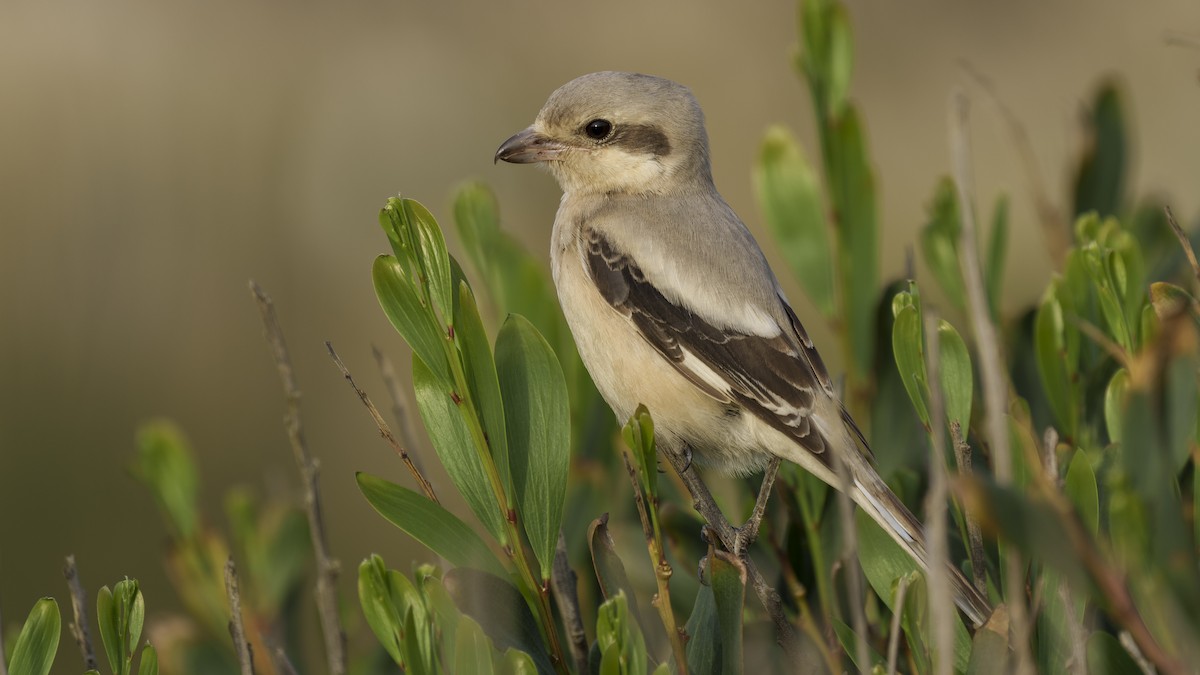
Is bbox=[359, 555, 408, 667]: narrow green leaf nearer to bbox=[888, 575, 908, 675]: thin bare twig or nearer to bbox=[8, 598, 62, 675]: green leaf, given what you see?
bbox=[8, 598, 62, 675]: green leaf

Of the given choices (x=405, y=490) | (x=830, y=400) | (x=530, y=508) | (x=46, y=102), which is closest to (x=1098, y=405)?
(x=830, y=400)

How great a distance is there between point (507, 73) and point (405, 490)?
5.73 m

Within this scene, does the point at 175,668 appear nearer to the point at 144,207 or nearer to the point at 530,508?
the point at 530,508

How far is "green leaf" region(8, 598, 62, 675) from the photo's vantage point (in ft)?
4.75

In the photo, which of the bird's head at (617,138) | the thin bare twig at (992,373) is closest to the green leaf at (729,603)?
the thin bare twig at (992,373)

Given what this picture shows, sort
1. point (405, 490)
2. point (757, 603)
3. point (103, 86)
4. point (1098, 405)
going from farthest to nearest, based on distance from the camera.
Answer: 1. point (103, 86)
2. point (1098, 405)
3. point (757, 603)
4. point (405, 490)

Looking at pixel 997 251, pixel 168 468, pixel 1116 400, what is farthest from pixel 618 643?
pixel 997 251

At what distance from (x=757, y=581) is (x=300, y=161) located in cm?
499

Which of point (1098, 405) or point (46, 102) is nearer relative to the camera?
point (1098, 405)

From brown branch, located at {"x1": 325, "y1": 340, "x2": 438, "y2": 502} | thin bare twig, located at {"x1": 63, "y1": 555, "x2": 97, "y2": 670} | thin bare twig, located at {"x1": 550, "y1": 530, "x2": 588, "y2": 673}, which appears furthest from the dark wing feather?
thin bare twig, located at {"x1": 63, "y1": 555, "x2": 97, "y2": 670}

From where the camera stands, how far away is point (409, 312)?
1.53 metres

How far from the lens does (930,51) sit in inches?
284

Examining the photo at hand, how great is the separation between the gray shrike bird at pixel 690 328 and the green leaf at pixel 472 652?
90 centimetres

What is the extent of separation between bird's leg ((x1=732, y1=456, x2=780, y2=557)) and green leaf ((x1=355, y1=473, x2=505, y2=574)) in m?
0.38
